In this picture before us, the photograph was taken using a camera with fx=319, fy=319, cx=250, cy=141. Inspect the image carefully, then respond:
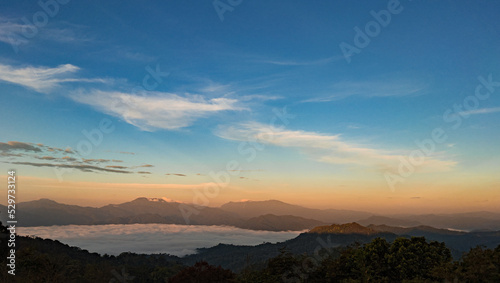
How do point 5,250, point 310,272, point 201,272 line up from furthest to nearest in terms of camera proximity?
1. point 5,250
2. point 310,272
3. point 201,272

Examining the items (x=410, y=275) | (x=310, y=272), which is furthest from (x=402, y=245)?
(x=310, y=272)

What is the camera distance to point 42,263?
35.1 meters

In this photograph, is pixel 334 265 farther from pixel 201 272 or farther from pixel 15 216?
pixel 15 216

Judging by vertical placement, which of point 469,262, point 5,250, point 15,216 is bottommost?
point 5,250

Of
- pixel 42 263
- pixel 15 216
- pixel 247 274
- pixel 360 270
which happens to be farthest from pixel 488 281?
pixel 42 263

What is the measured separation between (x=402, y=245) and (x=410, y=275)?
9.12ft

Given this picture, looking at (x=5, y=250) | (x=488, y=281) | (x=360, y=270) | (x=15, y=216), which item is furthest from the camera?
(x=5, y=250)

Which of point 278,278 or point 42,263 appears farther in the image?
point 42,263

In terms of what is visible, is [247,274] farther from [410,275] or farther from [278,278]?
[410,275]

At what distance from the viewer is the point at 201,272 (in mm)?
26422

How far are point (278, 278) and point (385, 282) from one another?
920cm

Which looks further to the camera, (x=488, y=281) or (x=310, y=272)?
(x=310, y=272)

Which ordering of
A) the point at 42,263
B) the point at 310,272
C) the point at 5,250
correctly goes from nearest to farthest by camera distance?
the point at 310,272
the point at 42,263
the point at 5,250

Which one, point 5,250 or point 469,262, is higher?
point 469,262
